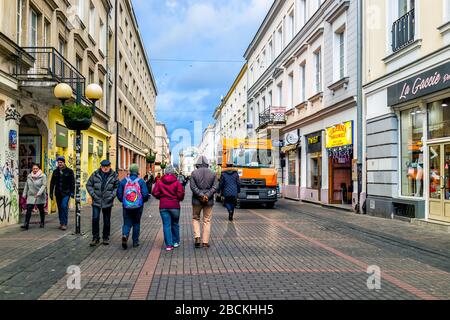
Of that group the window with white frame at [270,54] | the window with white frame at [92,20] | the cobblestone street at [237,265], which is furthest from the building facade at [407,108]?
the window with white frame at [270,54]

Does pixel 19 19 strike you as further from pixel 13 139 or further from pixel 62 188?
pixel 62 188

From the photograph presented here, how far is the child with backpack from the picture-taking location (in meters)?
8.42

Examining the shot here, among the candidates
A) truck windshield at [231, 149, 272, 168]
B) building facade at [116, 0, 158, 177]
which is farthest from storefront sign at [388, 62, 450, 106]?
building facade at [116, 0, 158, 177]

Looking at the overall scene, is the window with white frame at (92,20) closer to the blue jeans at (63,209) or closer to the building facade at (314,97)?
the building facade at (314,97)

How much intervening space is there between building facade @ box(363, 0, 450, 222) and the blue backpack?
321 inches

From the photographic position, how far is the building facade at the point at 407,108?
11.9 m

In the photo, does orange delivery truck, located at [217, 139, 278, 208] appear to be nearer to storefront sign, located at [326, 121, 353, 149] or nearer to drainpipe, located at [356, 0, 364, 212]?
storefront sign, located at [326, 121, 353, 149]

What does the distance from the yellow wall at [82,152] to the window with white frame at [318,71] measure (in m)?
11.4

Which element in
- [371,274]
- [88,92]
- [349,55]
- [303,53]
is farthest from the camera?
[303,53]

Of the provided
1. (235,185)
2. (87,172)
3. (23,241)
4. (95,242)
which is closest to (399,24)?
(235,185)

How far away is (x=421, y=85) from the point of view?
12344 mm
